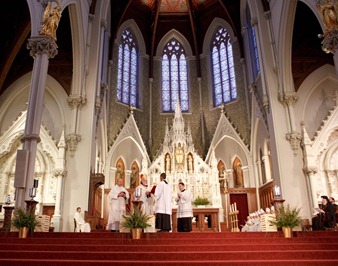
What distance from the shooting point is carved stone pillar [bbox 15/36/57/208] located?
32.6 ft

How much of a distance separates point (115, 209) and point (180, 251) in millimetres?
5397

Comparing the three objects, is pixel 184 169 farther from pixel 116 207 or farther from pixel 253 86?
pixel 116 207

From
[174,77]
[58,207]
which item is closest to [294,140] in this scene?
[58,207]

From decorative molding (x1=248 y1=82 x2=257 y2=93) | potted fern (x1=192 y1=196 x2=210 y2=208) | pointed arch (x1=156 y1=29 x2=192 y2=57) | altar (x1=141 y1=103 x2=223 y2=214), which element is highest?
pointed arch (x1=156 y1=29 x2=192 y2=57)

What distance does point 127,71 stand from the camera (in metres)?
25.2

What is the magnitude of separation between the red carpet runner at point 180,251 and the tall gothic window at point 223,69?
1732 centimetres

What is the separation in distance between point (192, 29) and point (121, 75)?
21.9ft

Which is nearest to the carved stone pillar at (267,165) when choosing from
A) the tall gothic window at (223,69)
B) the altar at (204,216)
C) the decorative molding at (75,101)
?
the altar at (204,216)

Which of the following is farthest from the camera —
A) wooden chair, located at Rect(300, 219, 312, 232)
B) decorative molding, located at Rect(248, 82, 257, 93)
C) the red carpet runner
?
decorative molding, located at Rect(248, 82, 257, 93)

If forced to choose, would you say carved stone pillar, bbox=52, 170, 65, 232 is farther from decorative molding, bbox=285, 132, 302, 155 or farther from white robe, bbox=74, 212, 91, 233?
decorative molding, bbox=285, 132, 302, 155

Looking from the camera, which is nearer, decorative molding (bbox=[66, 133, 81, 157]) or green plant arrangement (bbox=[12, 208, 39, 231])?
green plant arrangement (bbox=[12, 208, 39, 231])

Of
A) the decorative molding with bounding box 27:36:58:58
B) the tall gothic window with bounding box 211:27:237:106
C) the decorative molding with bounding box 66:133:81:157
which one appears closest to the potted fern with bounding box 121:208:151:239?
the decorative molding with bounding box 27:36:58:58

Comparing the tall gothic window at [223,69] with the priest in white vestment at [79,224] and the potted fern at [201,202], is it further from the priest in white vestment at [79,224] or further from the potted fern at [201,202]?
the priest in white vestment at [79,224]

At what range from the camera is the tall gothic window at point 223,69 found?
24.5m
